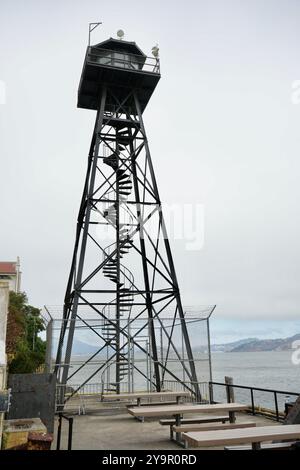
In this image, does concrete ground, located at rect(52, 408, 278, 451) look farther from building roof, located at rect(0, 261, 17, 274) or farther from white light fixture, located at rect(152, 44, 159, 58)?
building roof, located at rect(0, 261, 17, 274)

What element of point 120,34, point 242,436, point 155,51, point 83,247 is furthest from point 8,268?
point 242,436

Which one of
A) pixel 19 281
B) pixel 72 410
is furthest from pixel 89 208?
pixel 19 281

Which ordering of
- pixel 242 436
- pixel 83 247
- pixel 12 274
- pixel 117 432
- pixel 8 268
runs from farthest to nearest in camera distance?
pixel 8 268 → pixel 12 274 → pixel 83 247 → pixel 117 432 → pixel 242 436

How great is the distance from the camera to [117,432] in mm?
9156

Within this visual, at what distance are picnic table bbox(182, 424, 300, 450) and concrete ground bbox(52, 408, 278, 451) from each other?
2050mm

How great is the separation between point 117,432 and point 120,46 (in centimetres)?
1630

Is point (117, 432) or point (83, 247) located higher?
point (83, 247)

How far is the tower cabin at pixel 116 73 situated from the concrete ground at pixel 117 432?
1355cm

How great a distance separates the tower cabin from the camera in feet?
57.6

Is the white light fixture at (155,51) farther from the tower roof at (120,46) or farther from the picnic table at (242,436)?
the picnic table at (242,436)

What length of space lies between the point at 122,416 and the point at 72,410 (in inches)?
67.3

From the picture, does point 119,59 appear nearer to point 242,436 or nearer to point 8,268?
point 242,436

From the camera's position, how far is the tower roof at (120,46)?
18.2 meters
